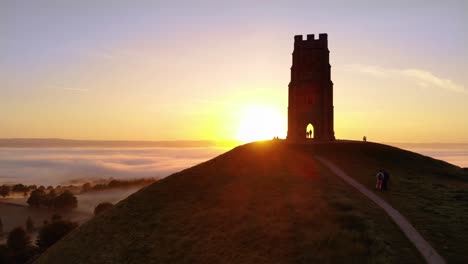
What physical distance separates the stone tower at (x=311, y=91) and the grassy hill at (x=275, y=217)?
896 cm

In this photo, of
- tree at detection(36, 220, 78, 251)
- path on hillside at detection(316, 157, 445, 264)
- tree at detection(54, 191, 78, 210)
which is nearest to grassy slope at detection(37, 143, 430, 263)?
path on hillside at detection(316, 157, 445, 264)

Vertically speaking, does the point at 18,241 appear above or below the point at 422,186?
below

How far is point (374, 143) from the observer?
51.4m

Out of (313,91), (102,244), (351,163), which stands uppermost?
(313,91)

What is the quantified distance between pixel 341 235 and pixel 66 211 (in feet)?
352

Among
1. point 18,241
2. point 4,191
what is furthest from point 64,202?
point 4,191

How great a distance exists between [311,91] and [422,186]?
23354 millimetres

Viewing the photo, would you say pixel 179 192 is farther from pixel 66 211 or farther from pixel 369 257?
pixel 66 211

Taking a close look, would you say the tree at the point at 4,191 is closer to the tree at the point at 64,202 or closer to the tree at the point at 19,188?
the tree at the point at 19,188

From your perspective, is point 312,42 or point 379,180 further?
point 312,42

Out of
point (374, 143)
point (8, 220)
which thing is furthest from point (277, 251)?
point (8, 220)

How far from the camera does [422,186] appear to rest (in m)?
34.4

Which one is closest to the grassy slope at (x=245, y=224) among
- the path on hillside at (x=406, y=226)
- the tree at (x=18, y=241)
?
the path on hillside at (x=406, y=226)

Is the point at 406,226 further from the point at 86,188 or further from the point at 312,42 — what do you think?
the point at 86,188
